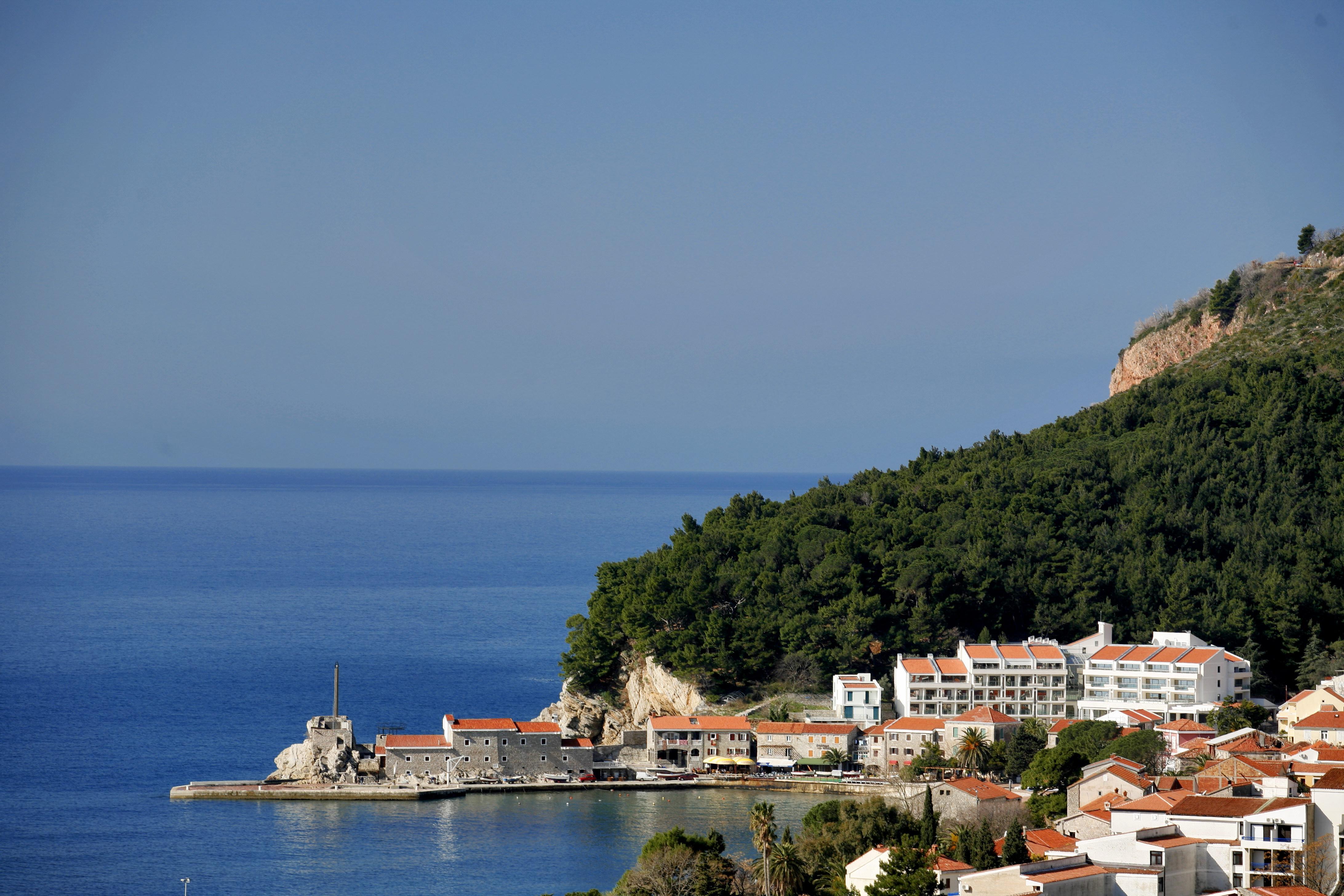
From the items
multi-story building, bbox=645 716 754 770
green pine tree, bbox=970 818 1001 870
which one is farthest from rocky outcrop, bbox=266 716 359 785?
green pine tree, bbox=970 818 1001 870

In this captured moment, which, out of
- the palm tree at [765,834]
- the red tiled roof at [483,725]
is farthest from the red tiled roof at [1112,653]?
the palm tree at [765,834]

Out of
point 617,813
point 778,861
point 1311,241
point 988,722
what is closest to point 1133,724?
point 988,722

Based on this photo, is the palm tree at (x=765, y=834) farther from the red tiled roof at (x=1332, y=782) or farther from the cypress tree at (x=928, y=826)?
the red tiled roof at (x=1332, y=782)

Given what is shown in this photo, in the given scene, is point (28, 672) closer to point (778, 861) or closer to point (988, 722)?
point (988, 722)

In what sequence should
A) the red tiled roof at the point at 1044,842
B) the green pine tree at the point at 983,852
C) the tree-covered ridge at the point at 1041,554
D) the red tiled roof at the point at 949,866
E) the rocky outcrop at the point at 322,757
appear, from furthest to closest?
the tree-covered ridge at the point at 1041,554 < the rocky outcrop at the point at 322,757 < the red tiled roof at the point at 1044,842 < the green pine tree at the point at 983,852 < the red tiled roof at the point at 949,866

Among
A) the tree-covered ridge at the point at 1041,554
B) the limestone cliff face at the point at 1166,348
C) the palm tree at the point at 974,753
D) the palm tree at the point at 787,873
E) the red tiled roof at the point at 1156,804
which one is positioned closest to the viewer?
the red tiled roof at the point at 1156,804

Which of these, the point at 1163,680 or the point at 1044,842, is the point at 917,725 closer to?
the point at 1163,680
